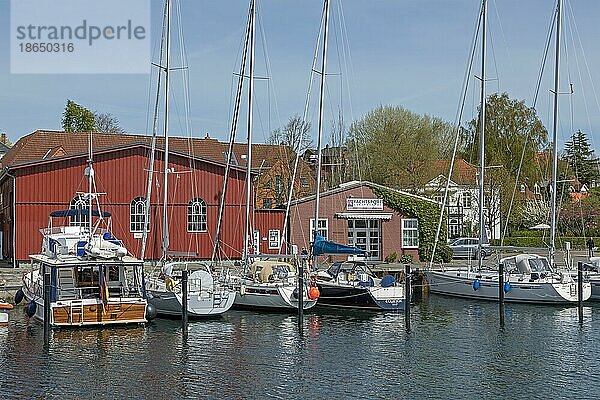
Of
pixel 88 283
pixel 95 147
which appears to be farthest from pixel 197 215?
pixel 95 147

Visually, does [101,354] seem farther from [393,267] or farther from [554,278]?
[393,267]

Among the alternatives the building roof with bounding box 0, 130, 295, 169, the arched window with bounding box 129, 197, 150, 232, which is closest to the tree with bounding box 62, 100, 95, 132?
the building roof with bounding box 0, 130, 295, 169

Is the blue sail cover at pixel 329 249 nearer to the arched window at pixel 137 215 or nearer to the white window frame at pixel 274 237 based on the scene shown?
the white window frame at pixel 274 237

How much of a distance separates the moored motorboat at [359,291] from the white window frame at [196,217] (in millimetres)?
13054

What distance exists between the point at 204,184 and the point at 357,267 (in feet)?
47.2

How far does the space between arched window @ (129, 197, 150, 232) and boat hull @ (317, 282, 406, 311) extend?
14.9 meters

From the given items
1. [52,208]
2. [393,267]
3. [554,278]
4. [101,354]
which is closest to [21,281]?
[52,208]

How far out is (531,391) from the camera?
2100 cm

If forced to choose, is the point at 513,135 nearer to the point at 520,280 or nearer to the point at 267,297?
the point at 520,280

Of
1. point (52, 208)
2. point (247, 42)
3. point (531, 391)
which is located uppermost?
point (247, 42)

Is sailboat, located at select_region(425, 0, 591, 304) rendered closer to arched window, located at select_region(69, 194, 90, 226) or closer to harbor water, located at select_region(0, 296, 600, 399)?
harbor water, located at select_region(0, 296, 600, 399)

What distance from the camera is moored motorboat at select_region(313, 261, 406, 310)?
111ft

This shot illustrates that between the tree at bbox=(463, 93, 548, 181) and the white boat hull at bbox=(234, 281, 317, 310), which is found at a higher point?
the tree at bbox=(463, 93, 548, 181)

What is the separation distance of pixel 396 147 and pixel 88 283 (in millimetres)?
41825
